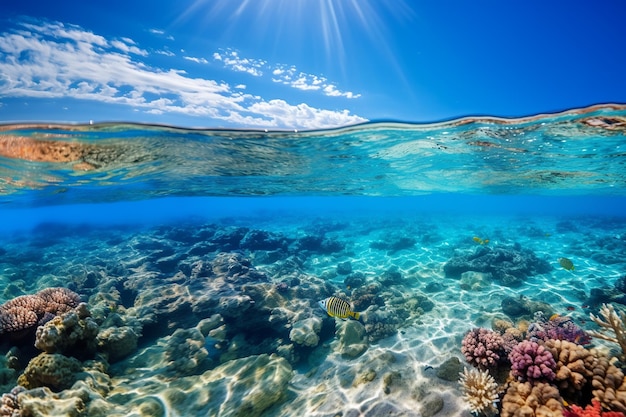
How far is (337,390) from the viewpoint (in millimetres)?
6379

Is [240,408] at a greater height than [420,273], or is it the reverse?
[240,408]

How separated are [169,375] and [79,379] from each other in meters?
1.84

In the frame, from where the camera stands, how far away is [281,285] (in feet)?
35.4

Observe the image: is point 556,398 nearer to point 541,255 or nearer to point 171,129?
point 171,129

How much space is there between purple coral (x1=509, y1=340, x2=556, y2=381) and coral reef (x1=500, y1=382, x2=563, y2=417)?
12 cm

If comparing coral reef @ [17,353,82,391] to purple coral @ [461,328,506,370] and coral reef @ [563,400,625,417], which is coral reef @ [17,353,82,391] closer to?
purple coral @ [461,328,506,370]

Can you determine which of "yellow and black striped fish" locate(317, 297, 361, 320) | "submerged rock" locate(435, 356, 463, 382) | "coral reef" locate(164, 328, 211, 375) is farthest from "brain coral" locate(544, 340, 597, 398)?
"coral reef" locate(164, 328, 211, 375)

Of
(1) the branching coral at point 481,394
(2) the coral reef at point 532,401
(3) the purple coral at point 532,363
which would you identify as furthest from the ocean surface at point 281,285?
(3) the purple coral at point 532,363

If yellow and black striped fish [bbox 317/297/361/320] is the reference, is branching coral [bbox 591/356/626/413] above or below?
above

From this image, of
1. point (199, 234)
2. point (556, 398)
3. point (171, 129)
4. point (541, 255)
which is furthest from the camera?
point (199, 234)

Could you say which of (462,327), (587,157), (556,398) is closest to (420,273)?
(462,327)

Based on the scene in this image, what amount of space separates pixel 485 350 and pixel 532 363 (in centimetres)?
90

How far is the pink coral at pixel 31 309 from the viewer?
641cm

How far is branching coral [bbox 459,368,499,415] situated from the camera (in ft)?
14.5
